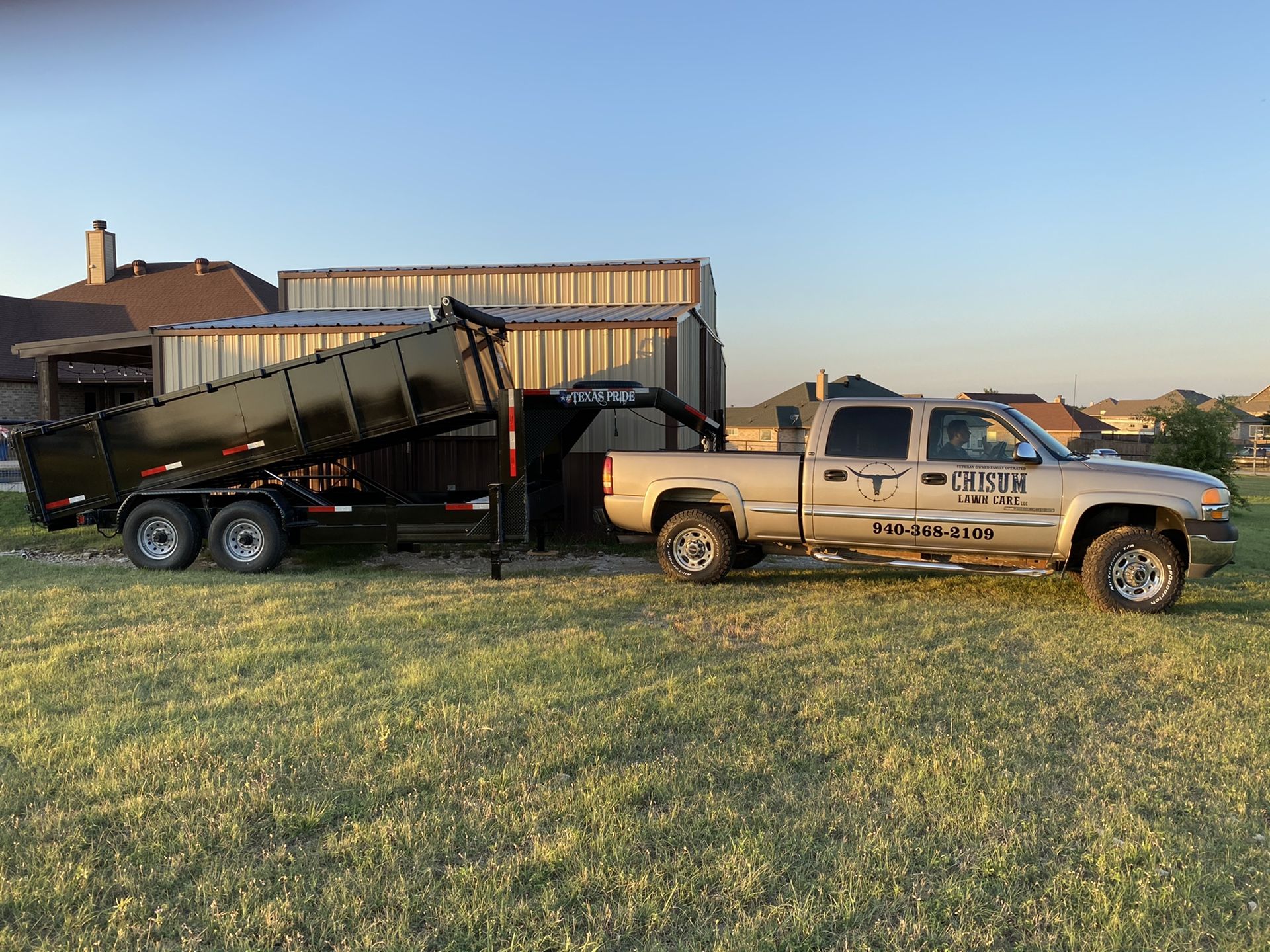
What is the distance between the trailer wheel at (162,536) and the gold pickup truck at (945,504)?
5.44 meters

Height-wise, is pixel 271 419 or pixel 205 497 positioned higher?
pixel 271 419

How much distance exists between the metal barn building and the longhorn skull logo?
12.9 ft

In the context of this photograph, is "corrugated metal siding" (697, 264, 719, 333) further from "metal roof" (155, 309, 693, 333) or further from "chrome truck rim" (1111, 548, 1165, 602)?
"chrome truck rim" (1111, 548, 1165, 602)

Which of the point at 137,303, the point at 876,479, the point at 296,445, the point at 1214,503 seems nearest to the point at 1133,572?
the point at 1214,503

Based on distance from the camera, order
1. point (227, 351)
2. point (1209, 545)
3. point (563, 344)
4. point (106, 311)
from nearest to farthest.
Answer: point (1209, 545), point (563, 344), point (227, 351), point (106, 311)

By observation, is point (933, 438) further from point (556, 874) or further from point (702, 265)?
point (702, 265)

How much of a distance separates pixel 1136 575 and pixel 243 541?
9684mm

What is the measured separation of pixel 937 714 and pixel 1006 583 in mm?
4793

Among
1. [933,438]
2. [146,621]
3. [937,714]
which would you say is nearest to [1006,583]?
[933,438]

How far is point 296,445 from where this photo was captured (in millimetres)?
9031

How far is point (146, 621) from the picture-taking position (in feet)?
21.4

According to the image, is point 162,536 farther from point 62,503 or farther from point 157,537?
point 62,503

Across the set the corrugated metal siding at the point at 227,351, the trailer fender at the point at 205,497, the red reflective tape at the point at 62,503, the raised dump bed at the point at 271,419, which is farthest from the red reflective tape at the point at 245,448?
the corrugated metal siding at the point at 227,351

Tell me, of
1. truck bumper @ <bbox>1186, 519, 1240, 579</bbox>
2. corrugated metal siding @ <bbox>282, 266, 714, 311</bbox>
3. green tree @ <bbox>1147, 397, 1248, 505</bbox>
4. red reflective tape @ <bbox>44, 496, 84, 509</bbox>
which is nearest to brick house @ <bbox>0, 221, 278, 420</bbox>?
corrugated metal siding @ <bbox>282, 266, 714, 311</bbox>
